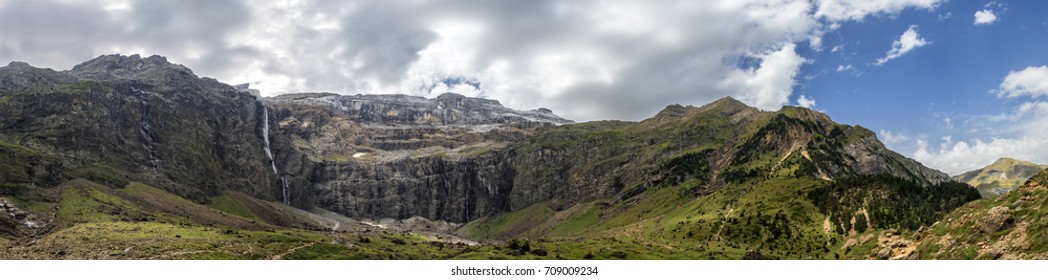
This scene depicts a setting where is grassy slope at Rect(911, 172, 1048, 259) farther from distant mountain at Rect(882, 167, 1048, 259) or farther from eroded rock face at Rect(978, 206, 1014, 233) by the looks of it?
eroded rock face at Rect(978, 206, 1014, 233)

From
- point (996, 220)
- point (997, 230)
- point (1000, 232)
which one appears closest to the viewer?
point (1000, 232)

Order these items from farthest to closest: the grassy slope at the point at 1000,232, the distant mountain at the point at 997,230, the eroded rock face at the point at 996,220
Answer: the eroded rock face at the point at 996,220 → the distant mountain at the point at 997,230 → the grassy slope at the point at 1000,232

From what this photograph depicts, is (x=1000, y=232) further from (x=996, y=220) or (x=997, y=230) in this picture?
(x=996, y=220)

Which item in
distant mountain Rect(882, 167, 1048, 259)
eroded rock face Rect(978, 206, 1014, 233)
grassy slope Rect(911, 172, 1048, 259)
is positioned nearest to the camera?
grassy slope Rect(911, 172, 1048, 259)

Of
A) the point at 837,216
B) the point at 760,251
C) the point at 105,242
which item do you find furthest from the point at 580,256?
the point at 105,242

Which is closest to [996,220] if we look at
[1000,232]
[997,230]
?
[997,230]

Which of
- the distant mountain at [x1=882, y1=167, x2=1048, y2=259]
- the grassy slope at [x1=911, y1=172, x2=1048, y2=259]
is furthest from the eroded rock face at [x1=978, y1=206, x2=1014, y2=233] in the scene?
the grassy slope at [x1=911, y1=172, x2=1048, y2=259]

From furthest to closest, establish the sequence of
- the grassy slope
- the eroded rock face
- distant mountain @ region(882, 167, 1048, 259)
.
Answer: the eroded rock face, distant mountain @ region(882, 167, 1048, 259), the grassy slope

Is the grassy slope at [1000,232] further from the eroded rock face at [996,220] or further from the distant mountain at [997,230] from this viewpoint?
the eroded rock face at [996,220]

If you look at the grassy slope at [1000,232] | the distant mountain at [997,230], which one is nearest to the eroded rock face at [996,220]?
the distant mountain at [997,230]

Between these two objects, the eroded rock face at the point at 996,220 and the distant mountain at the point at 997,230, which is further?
the eroded rock face at the point at 996,220

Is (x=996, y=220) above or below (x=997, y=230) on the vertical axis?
above

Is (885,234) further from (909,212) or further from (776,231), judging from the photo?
(776,231)

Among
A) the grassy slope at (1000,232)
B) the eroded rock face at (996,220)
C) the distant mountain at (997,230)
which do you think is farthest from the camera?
the eroded rock face at (996,220)
